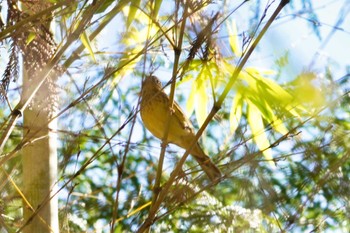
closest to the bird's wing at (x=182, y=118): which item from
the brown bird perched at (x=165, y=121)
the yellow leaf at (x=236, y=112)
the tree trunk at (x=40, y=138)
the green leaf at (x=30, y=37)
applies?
the brown bird perched at (x=165, y=121)

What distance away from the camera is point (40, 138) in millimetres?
1782

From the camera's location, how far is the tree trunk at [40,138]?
5.59 feet

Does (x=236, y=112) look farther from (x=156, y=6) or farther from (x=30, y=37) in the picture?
(x=30, y=37)

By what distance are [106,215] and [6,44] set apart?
184 cm

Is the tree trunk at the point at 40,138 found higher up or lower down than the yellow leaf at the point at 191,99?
lower down

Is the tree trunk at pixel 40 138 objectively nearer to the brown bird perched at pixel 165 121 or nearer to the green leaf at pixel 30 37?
the green leaf at pixel 30 37

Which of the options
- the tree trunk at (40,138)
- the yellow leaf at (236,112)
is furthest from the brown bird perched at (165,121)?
the tree trunk at (40,138)

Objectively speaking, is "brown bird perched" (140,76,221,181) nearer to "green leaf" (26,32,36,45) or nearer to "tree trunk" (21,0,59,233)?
"tree trunk" (21,0,59,233)

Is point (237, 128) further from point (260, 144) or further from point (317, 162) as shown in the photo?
point (317, 162)

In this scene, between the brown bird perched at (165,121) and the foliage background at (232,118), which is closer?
the foliage background at (232,118)

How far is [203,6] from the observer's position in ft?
5.37

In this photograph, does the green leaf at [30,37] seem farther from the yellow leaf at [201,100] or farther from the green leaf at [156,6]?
the yellow leaf at [201,100]

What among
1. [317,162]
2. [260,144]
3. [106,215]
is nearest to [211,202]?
[260,144]

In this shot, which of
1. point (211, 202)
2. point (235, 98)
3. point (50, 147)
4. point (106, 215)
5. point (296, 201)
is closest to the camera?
point (296, 201)
